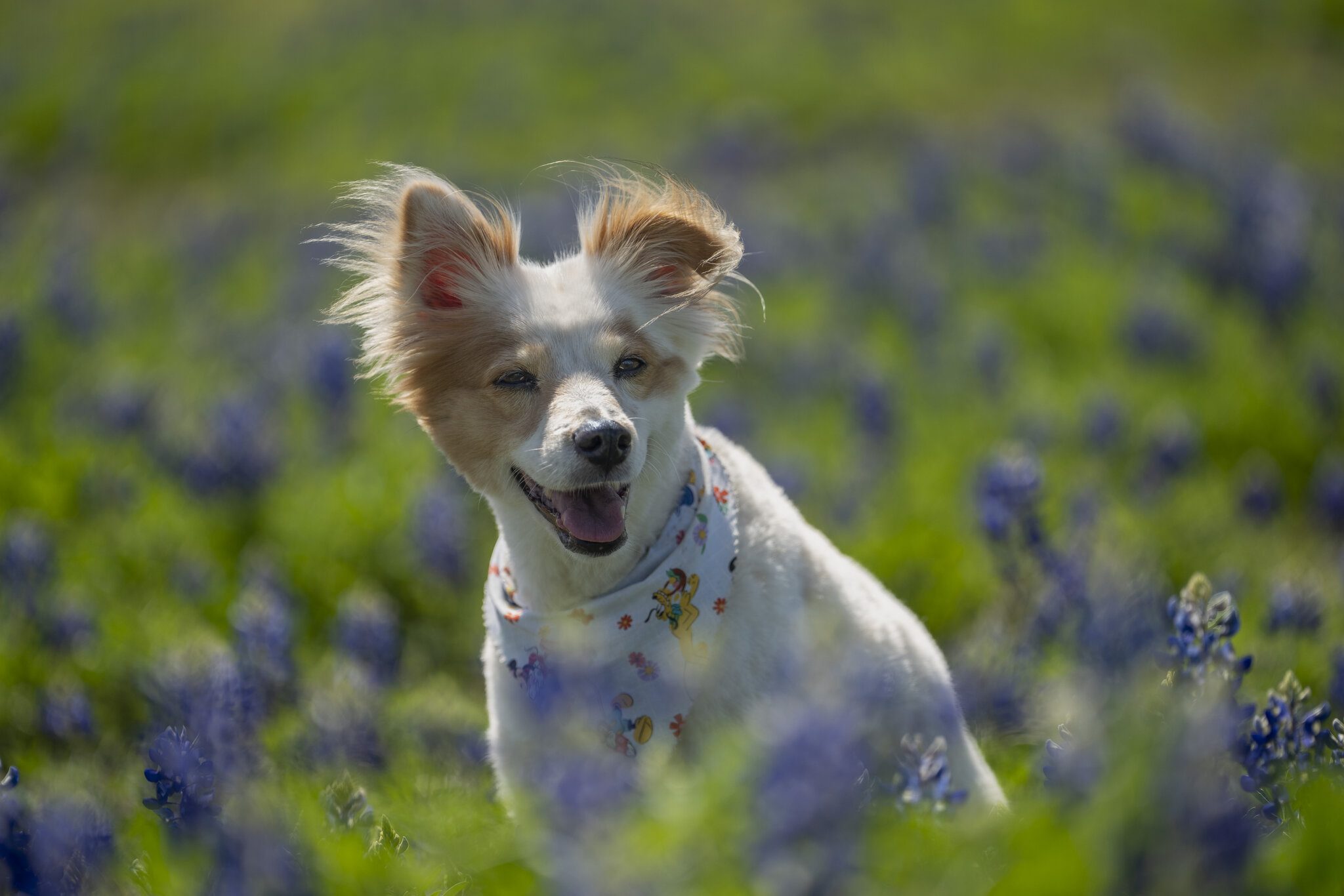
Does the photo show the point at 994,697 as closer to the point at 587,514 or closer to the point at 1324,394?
the point at 587,514

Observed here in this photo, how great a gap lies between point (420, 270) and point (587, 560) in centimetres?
95

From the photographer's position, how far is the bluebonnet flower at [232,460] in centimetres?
491

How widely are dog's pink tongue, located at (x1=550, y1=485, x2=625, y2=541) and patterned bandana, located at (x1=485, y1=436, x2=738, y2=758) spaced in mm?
138

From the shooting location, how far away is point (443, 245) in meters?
2.95

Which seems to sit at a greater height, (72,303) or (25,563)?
(25,563)

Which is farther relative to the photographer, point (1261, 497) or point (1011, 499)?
point (1261, 497)

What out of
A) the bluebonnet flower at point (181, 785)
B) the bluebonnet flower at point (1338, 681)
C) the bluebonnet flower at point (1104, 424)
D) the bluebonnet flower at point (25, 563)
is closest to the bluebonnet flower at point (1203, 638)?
the bluebonnet flower at point (1338, 681)

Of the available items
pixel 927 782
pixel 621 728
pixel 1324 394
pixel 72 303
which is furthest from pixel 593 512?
pixel 72 303

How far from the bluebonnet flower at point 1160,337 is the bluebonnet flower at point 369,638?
4.78 m

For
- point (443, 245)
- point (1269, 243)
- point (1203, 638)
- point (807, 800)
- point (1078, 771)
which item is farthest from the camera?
point (1269, 243)

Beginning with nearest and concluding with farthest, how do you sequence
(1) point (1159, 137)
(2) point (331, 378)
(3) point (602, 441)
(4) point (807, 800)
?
(4) point (807, 800) → (3) point (602, 441) → (2) point (331, 378) → (1) point (1159, 137)

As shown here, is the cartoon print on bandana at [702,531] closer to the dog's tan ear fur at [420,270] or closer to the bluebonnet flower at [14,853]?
the dog's tan ear fur at [420,270]

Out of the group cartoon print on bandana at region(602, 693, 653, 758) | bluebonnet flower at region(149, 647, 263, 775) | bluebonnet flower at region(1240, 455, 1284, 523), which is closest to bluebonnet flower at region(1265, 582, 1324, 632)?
bluebonnet flower at region(1240, 455, 1284, 523)

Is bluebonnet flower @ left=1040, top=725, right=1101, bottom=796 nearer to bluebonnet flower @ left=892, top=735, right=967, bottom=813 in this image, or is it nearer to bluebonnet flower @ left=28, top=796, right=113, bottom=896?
bluebonnet flower @ left=892, top=735, right=967, bottom=813
